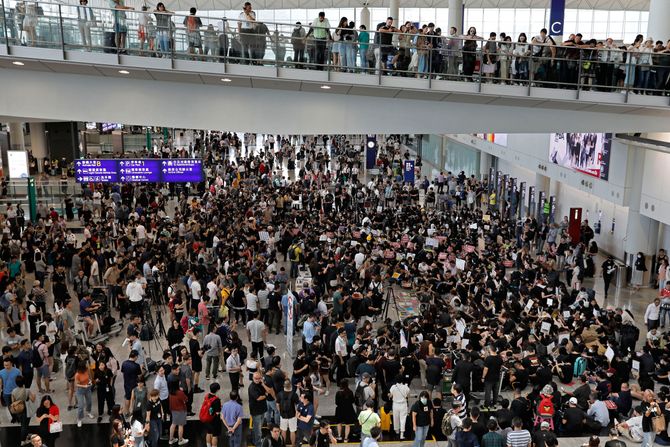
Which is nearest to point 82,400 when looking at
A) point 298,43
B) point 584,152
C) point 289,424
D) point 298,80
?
point 289,424

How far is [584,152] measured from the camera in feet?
86.3

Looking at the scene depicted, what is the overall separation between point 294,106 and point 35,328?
814cm

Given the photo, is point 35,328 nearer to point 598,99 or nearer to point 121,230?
point 121,230

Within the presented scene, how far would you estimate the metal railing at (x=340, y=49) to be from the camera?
15922 millimetres

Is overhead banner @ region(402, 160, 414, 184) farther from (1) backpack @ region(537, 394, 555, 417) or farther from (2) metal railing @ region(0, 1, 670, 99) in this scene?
(1) backpack @ region(537, 394, 555, 417)

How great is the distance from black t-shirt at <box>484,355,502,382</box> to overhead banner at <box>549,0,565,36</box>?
1326cm

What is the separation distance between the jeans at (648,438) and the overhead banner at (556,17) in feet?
47.4

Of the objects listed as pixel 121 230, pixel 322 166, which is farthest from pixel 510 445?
pixel 322 166

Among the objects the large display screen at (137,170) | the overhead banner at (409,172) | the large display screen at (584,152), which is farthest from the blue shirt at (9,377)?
the overhead banner at (409,172)

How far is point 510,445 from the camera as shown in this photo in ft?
34.8

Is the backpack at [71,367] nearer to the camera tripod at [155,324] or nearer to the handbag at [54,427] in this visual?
the handbag at [54,427]

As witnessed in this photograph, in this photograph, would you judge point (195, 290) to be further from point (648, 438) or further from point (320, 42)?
point (648, 438)

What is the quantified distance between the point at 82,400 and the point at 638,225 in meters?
18.1

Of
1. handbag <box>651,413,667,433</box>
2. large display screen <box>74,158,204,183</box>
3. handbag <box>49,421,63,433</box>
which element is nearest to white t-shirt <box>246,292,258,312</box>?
handbag <box>49,421,63,433</box>
